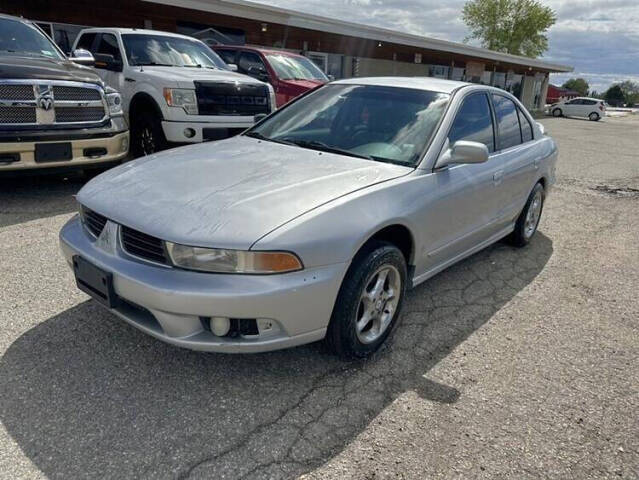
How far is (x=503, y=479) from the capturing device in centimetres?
205

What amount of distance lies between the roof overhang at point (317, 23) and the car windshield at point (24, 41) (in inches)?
253

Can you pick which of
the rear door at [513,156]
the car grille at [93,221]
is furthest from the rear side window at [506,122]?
the car grille at [93,221]

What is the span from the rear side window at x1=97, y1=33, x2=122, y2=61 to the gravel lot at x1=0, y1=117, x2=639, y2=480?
4.53 metres

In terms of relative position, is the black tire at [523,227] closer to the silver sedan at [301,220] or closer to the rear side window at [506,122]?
the rear side window at [506,122]

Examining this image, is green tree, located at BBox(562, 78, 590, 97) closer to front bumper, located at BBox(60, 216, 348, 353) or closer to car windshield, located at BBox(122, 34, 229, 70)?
car windshield, located at BBox(122, 34, 229, 70)

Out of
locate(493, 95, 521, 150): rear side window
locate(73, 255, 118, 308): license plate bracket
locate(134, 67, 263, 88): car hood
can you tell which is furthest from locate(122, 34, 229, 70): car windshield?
locate(73, 255, 118, 308): license plate bracket

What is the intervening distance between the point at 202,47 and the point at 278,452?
24.7 ft

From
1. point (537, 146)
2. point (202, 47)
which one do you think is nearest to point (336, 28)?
point (202, 47)

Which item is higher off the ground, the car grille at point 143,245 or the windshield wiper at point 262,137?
the windshield wiper at point 262,137

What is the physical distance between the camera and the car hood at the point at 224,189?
7.41 ft

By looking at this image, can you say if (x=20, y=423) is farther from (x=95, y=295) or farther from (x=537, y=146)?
(x=537, y=146)

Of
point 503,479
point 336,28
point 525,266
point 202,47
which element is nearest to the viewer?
point 503,479

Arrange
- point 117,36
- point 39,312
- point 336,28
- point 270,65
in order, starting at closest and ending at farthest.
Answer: point 39,312
point 117,36
point 270,65
point 336,28

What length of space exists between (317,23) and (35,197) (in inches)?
547
